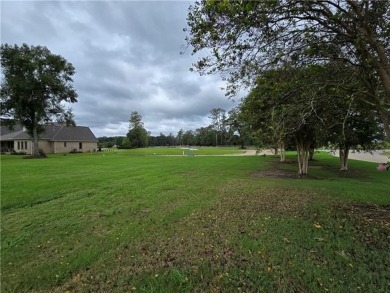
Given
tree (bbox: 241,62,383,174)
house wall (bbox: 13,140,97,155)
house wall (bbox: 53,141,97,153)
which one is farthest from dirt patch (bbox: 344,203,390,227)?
house wall (bbox: 53,141,97,153)

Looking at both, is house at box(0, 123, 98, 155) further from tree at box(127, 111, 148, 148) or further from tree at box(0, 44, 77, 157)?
tree at box(127, 111, 148, 148)

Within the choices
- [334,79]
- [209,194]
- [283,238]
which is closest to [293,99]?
[334,79]

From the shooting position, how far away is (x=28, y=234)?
517 cm

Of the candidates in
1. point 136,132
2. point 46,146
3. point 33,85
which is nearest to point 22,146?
point 46,146

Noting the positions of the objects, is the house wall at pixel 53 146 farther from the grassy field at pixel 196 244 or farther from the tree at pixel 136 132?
the grassy field at pixel 196 244

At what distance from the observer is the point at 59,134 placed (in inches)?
2047

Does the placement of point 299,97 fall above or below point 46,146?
above

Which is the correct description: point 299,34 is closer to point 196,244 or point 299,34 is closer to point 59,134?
point 196,244

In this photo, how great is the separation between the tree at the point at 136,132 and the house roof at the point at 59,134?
28.6 metres

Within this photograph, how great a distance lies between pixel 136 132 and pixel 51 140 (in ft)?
123

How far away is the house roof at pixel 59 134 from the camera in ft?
162

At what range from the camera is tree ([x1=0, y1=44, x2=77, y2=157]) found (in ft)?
111

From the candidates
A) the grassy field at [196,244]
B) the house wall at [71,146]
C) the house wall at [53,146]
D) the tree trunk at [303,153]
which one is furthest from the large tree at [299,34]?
the house wall at [71,146]

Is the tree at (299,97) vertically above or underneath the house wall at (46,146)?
above
